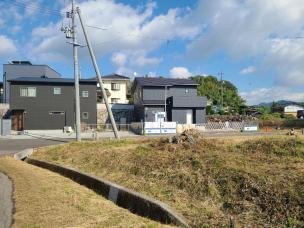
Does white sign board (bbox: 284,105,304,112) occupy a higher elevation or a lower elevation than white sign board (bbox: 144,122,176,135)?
higher

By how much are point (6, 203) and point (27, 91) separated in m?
37.8

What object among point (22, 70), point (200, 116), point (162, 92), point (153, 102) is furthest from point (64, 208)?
point (22, 70)

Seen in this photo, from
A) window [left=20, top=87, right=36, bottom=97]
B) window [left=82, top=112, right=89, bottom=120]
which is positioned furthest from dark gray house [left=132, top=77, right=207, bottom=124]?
window [left=20, top=87, right=36, bottom=97]

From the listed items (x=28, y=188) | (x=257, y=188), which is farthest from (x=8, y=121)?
(x=257, y=188)

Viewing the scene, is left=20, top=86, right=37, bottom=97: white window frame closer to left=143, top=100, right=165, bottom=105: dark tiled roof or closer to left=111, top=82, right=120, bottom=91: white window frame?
left=143, top=100, right=165, bottom=105: dark tiled roof

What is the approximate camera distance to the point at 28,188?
852 centimetres

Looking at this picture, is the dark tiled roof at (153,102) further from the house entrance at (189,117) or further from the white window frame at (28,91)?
the white window frame at (28,91)

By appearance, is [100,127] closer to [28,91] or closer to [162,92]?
[162,92]

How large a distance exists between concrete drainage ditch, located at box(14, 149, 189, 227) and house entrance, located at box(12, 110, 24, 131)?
34956 millimetres

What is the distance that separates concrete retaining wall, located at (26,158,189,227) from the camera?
5.56 metres

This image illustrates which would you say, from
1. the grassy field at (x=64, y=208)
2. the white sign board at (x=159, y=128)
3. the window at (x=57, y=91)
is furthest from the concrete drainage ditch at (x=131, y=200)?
the window at (x=57, y=91)

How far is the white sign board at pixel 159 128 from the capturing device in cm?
3744

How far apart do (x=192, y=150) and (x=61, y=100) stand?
121 ft

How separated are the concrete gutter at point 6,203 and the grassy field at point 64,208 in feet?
0.34
